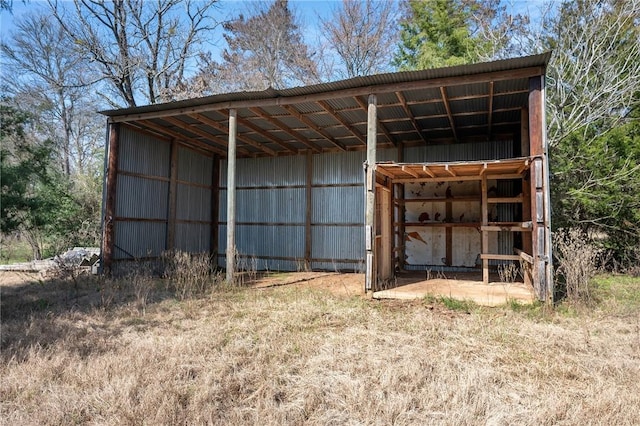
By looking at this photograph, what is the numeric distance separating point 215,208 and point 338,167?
171 inches

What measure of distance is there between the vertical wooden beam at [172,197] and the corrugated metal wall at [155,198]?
7 centimetres

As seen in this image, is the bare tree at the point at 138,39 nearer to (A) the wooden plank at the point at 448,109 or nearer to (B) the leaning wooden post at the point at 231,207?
(B) the leaning wooden post at the point at 231,207

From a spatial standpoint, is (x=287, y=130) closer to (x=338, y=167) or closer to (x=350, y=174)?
(x=338, y=167)

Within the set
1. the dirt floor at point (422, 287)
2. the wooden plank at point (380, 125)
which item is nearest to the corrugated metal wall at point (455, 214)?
the wooden plank at point (380, 125)

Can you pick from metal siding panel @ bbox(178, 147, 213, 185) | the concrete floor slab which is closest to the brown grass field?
the concrete floor slab

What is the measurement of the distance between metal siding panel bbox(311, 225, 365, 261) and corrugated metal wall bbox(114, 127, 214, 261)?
3.66m

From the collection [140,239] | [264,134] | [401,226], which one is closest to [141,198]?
[140,239]

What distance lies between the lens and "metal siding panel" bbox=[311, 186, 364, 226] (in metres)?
11.6

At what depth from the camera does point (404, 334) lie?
193 inches

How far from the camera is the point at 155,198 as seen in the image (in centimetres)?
1073

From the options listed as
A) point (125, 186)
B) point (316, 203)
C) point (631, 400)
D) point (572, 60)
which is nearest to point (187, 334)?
point (631, 400)

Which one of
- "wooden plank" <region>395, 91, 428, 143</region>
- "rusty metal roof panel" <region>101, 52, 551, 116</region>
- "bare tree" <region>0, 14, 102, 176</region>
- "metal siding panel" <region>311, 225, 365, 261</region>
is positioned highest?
"bare tree" <region>0, 14, 102, 176</region>

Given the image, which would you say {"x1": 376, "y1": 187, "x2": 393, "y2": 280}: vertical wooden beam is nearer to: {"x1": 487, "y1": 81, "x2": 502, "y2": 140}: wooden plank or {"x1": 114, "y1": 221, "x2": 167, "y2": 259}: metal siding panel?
{"x1": 487, "y1": 81, "x2": 502, "y2": 140}: wooden plank

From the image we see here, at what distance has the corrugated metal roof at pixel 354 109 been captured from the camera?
6.79 m
